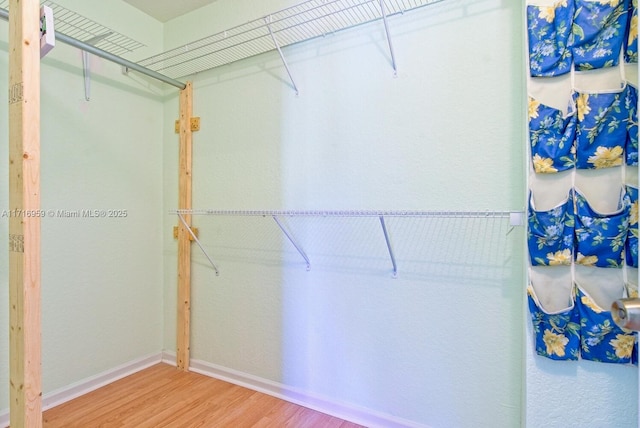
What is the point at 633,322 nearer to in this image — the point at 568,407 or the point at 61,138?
the point at 568,407

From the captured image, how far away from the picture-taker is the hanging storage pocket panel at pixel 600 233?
3.72 feet

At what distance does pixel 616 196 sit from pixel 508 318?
0.65m

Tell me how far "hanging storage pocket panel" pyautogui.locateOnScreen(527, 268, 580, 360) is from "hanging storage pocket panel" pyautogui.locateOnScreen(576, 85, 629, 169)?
404 mm

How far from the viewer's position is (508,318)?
151 cm

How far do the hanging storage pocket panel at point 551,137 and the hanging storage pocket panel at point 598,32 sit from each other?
0.17 m

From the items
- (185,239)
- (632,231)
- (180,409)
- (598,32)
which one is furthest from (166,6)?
(632,231)

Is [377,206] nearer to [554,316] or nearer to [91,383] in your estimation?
[554,316]

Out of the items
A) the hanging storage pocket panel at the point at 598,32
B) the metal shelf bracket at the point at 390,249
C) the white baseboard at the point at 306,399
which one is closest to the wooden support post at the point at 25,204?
the white baseboard at the point at 306,399

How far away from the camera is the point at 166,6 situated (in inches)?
91.4

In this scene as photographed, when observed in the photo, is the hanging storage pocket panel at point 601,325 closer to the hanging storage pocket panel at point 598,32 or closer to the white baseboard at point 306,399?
the hanging storage pocket panel at point 598,32

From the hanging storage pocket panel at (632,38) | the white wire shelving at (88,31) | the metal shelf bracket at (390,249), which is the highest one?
the white wire shelving at (88,31)

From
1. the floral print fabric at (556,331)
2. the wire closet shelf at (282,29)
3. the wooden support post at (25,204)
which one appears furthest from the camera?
the wire closet shelf at (282,29)

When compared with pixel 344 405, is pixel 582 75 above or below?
above

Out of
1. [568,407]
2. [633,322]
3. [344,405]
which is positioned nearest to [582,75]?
[633,322]
